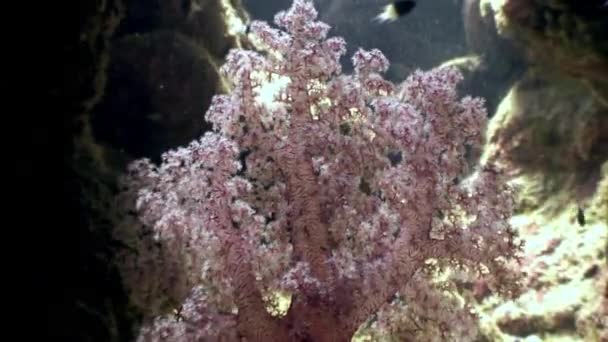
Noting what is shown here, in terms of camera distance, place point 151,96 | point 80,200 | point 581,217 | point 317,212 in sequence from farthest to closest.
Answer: point 151,96, point 581,217, point 80,200, point 317,212

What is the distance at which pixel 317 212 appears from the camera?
3387 millimetres

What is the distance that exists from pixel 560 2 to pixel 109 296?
3.83 m

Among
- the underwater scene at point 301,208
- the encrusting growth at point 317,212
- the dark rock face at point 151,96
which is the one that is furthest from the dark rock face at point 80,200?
the dark rock face at point 151,96

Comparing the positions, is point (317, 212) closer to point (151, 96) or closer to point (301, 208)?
point (301, 208)

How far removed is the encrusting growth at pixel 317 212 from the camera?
3191 mm

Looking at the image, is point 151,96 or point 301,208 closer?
point 301,208

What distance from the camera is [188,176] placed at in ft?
11.2

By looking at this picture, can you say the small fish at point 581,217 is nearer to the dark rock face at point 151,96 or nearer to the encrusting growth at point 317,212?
the encrusting growth at point 317,212

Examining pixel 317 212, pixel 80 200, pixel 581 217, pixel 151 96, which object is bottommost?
pixel 581 217

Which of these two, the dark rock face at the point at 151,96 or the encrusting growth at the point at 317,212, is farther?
the dark rock face at the point at 151,96

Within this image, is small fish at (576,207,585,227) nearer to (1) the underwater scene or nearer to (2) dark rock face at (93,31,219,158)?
(1) the underwater scene

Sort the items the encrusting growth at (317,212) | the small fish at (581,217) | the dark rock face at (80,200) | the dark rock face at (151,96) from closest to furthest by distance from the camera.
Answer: the encrusting growth at (317,212)
the dark rock face at (80,200)
the small fish at (581,217)
the dark rock face at (151,96)

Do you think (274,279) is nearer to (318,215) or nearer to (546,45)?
(318,215)

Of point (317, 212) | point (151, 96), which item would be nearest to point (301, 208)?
point (317, 212)
